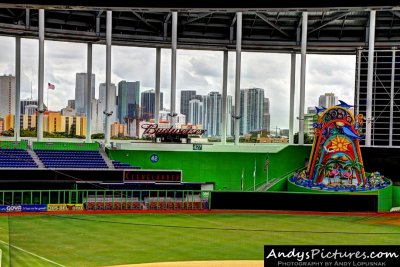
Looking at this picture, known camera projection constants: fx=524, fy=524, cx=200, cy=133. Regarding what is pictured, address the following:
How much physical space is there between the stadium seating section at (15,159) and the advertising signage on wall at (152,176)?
7.52 metres

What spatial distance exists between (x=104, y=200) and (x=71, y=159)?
8.44 metres

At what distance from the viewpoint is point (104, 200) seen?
3741 centimetres

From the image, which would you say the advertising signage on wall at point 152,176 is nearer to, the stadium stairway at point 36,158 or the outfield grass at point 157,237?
the outfield grass at point 157,237

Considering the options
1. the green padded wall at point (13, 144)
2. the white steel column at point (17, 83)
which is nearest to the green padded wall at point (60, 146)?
the green padded wall at point (13, 144)

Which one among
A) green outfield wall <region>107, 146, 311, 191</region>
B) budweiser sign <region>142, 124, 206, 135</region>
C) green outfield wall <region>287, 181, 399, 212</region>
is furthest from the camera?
budweiser sign <region>142, 124, 206, 135</region>

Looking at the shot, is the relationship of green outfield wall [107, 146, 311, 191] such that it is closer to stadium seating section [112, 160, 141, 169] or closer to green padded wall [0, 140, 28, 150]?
stadium seating section [112, 160, 141, 169]

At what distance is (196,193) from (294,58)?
23135 mm

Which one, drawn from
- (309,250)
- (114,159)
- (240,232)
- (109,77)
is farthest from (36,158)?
(309,250)

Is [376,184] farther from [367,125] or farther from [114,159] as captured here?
[114,159]

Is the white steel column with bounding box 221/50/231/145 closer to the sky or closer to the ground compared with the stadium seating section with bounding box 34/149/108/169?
closer to the sky

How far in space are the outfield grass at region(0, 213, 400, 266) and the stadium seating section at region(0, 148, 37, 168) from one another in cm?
894

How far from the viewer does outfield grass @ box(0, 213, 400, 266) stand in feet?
69.1

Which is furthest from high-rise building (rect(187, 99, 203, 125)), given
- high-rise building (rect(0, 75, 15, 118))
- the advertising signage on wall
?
the advertising signage on wall

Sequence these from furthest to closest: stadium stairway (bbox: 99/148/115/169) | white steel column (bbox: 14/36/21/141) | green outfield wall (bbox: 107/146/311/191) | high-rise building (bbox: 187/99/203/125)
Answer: high-rise building (bbox: 187/99/203/125) < white steel column (bbox: 14/36/21/141) < green outfield wall (bbox: 107/146/311/191) < stadium stairway (bbox: 99/148/115/169)
